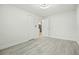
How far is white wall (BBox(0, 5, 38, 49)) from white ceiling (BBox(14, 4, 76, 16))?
0.09m

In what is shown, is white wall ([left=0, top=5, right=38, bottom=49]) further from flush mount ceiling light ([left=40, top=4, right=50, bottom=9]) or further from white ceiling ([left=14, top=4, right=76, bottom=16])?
flush mount ceiling light ([left=40, top=4, right=50, bottom=9])

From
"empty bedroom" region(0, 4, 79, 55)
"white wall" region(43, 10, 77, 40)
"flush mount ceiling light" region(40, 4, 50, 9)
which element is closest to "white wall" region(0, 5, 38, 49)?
"empty bedroom" region(0, 4, 79, 55)

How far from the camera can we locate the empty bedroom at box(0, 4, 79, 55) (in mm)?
2102

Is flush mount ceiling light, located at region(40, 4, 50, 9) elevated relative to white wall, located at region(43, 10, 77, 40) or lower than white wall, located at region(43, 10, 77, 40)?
elevated

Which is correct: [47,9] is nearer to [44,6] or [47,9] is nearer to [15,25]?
[44,6]

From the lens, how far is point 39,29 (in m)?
2.33

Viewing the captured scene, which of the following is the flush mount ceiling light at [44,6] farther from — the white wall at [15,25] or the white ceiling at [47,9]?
the white wall at [15,25]

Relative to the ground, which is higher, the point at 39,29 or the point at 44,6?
the point at 44,6

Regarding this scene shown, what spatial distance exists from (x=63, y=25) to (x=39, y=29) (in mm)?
545

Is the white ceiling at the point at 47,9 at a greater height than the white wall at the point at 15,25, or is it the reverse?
the white ceiling at the point at 47,9

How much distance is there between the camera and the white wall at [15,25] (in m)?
2.13

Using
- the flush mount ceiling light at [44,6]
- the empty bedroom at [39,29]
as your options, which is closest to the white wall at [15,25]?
the empty bedroom at [39,29]

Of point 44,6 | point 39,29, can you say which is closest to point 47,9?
point 44,6
